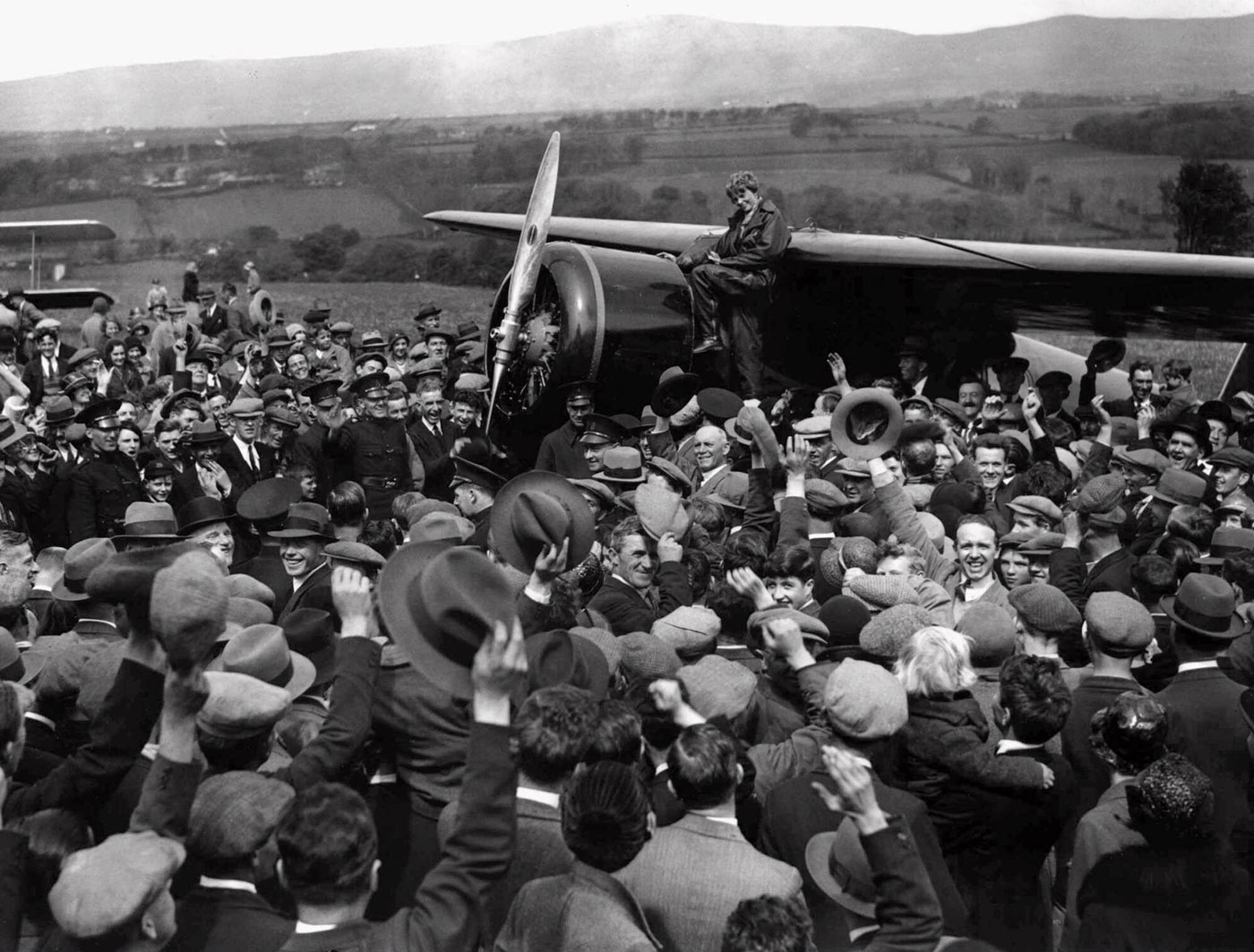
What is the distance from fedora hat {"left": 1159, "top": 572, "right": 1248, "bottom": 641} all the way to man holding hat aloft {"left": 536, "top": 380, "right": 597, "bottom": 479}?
545 centimetres

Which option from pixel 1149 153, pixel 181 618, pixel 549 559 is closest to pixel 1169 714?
pixel 549 559

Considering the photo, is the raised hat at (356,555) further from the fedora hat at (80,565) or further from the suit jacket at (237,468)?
the suit jacket at (237,468)

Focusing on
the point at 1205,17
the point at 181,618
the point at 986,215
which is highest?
the point at 1205,17

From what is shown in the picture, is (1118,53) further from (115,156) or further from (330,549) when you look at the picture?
(330,549)

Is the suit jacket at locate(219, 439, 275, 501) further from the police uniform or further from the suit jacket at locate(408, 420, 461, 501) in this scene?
the suit jacket at locate(408, 420, 461, 501)

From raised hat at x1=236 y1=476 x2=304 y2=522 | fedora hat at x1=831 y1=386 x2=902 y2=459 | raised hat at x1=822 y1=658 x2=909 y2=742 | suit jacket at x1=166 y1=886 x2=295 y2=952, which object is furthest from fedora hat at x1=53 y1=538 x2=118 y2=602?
fedora hat at x1=831 y1=386 x2=902 y2=459

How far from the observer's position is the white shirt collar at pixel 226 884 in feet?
11.3

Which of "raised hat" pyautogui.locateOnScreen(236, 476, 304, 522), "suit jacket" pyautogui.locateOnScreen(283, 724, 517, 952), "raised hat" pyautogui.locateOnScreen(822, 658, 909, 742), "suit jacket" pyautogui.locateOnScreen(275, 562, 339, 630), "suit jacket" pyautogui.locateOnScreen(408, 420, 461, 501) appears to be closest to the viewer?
"suit jacket" pyautogui.locateOnScreen(283, 724, 517, 952)

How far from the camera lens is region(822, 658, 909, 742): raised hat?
3945mm

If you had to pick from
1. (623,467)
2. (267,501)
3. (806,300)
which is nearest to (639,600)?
(267,501)

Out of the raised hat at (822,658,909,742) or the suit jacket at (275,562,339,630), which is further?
the suit jacket at (275,562,339,630)

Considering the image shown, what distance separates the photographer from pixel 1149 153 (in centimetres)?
4709

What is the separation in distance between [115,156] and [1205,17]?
56.9 metres

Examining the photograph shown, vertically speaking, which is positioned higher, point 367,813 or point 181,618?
point 181,618
